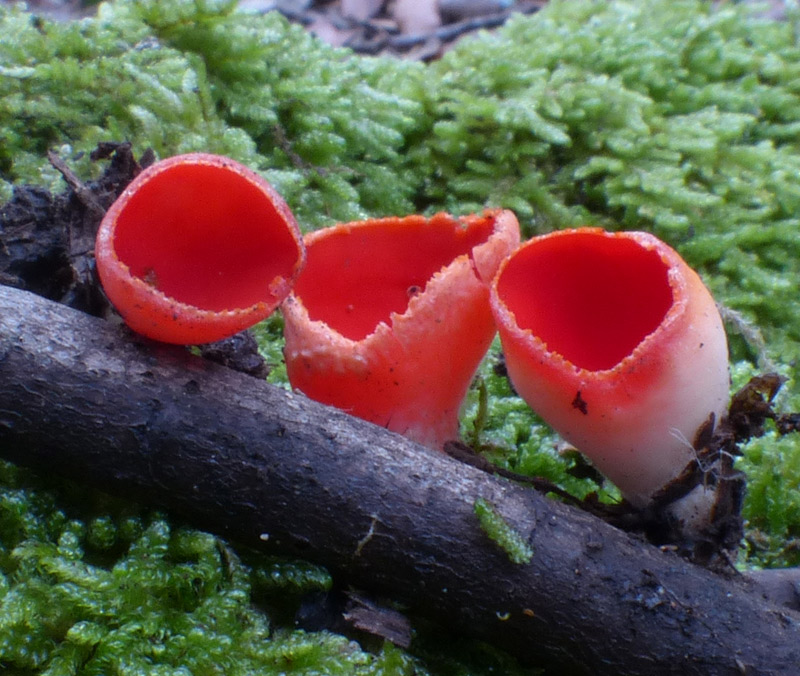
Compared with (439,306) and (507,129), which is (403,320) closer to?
(439,306)

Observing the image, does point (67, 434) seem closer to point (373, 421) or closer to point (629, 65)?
point (373, 421)

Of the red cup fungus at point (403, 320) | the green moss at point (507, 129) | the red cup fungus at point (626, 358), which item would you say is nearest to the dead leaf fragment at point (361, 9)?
the green moss at point (507, 129)

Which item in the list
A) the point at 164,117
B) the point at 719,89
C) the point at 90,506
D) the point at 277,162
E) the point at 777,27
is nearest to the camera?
the point at 90,506

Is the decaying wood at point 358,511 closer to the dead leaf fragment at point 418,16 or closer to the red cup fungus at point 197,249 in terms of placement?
the red cup fungus at point 197,249

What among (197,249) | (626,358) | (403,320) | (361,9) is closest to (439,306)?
(403,320)

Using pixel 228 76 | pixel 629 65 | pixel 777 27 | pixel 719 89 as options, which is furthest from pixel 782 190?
pixel 228 76

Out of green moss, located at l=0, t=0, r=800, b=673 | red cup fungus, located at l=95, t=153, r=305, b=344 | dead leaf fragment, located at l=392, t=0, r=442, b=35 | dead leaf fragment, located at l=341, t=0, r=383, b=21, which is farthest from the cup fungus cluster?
dead leaf fragment, located at l=341, t=0, r=383, b=21
